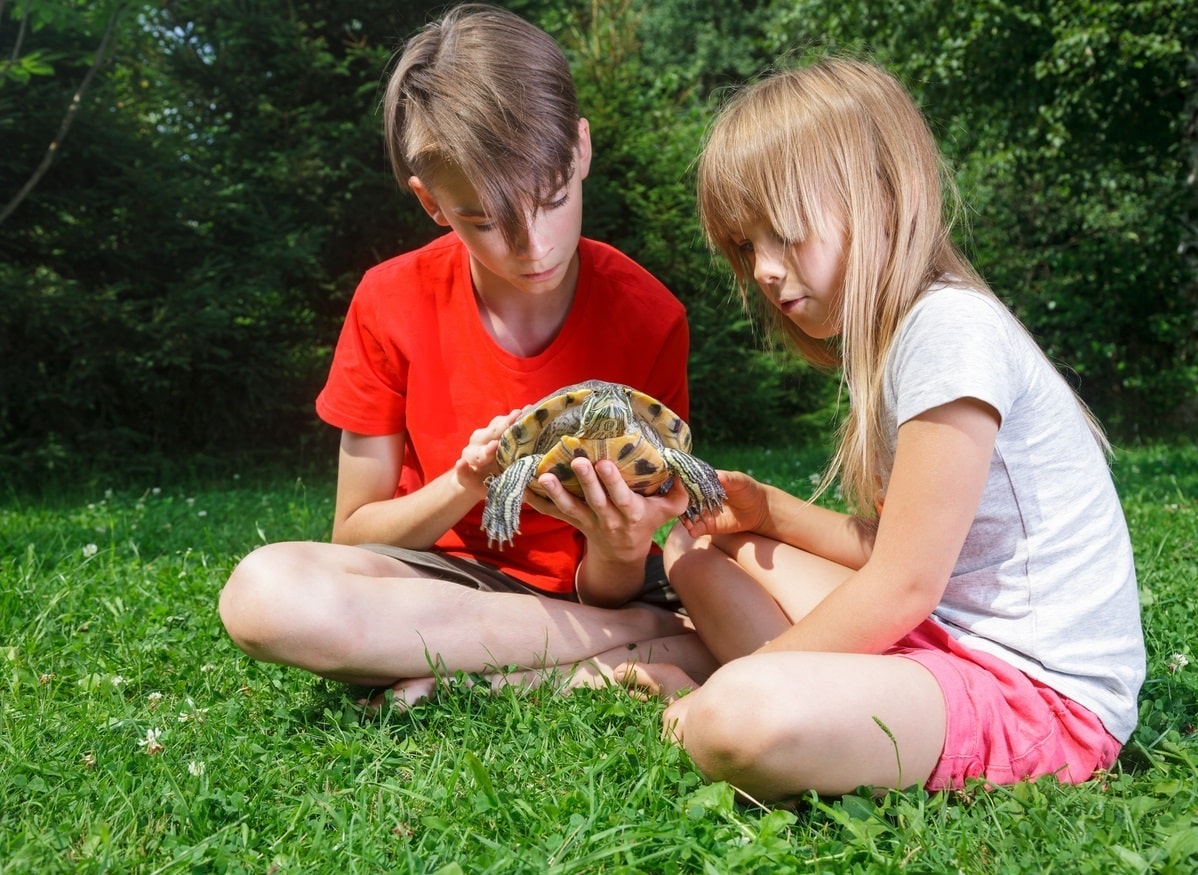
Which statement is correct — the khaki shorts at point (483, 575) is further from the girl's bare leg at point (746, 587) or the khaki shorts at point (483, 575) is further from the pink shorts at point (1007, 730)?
the pink shorts at point (1007, 730)

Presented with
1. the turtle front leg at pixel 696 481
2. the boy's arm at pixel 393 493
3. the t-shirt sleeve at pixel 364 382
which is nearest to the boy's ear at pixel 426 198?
the t-shirt sleeve at pixel 364 382

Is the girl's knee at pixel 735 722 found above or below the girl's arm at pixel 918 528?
below

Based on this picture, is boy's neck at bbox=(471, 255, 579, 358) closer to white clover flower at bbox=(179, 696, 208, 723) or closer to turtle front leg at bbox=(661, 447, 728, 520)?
turtle front leg at bbox=(661, 447, 728, 520)

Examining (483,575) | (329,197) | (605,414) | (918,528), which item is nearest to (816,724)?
(918,528)

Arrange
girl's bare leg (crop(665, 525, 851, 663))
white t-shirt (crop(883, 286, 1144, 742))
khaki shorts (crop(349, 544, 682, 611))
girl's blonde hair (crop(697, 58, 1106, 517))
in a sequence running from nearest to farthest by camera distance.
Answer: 1. white t-shirt (crop(883, 286, 1144, 742))
2. girl's blonde hair (crop(697, 58, 1106, 517))
3. girl's bare leg (crop(665, 525, 851, 663))
4. khaki shorts (crop(349, 544, 682, 611))

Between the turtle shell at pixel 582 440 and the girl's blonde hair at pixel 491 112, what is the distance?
0.38 m

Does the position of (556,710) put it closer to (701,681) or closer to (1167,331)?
(701,681)

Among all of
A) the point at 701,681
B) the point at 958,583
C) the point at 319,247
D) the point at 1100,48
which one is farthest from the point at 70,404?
the point at 1100,48

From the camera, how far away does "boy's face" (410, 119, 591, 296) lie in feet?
7.11

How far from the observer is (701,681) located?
2441 mm

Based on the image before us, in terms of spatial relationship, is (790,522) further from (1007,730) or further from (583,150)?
(583,150)

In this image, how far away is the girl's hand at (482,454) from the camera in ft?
7.04

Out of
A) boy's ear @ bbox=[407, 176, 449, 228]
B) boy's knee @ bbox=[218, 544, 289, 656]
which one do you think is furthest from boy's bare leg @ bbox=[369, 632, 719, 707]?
boy's ear @ bbox=[407, 176, 449, 228]

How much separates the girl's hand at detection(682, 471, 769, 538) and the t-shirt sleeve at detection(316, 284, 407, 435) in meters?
0.82
